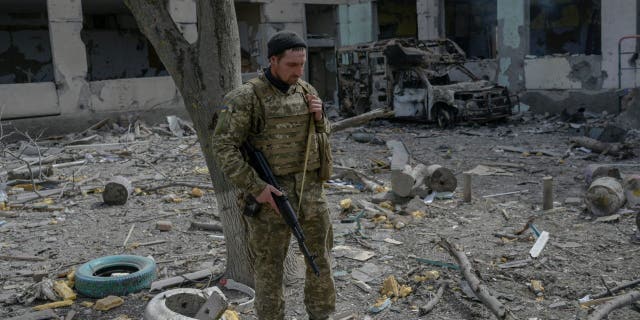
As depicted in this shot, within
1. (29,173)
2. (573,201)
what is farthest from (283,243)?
(29,173)

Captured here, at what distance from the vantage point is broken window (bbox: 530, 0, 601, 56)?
71.9 ft

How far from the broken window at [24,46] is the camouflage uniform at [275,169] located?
18127mm

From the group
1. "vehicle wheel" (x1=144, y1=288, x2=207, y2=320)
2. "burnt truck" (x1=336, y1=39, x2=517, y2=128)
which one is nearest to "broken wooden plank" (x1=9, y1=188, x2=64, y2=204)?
"vehicle wheel" (x1=144, y1=288, x2=207, y2=320)

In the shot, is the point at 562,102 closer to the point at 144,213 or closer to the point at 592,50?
the point at 592,50

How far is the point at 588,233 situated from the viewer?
611cm

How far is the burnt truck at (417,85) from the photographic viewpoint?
571 inches

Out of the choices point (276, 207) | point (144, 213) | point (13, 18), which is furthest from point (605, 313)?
point (13, 18)

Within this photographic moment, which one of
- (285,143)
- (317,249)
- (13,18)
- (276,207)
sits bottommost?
(317,249)

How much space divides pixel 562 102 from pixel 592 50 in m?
6.09

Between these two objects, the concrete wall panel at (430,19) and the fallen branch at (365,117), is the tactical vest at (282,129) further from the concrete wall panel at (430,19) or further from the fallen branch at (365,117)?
the concrete wall panel at (430,19)

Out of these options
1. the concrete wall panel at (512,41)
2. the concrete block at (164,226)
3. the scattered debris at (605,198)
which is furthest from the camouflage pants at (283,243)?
the concrete wall panel at (512,41)

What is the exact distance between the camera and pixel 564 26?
23.3 meters

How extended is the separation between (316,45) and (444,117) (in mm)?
8382

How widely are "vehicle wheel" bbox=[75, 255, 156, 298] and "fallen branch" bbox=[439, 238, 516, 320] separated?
263 cm
